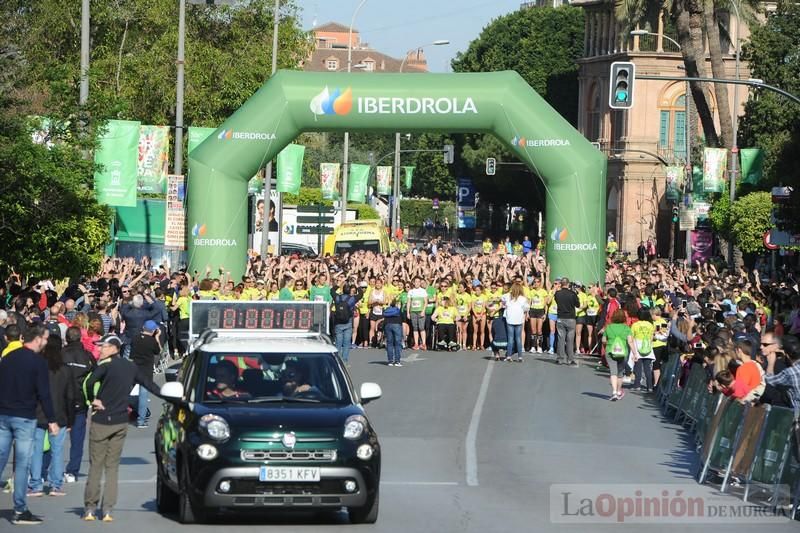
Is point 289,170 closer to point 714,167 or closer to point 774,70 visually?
point 714,167

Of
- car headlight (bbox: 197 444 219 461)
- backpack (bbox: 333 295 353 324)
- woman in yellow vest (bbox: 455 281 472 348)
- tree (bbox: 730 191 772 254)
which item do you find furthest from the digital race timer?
tree (bbox: 730 191 772 254)

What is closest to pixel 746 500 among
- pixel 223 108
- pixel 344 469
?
pixel 344 469

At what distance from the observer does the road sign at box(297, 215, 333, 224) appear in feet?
159

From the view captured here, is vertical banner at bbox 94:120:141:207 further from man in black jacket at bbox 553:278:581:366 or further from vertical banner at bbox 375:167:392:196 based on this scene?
vertical banner at bbox 375:167:392:196

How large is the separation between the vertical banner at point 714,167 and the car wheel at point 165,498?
34.9 metres

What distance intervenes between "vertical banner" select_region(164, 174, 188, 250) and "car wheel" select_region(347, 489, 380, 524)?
19829 mm

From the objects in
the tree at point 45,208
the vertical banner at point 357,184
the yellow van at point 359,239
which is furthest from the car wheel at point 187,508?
the vertical banner at point 357,184

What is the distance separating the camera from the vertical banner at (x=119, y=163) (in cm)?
2861

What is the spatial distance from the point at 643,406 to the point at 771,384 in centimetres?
873

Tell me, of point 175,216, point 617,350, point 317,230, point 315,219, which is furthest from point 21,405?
point 315,219

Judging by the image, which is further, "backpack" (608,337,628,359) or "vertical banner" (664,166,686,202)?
"vertical banner" (664,166,686,202)

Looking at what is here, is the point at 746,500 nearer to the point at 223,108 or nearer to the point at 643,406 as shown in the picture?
the point at 643,406

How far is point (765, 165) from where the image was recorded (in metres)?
59.2

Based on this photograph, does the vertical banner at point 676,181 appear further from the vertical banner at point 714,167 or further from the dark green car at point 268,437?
the dark green car at point 268,437
